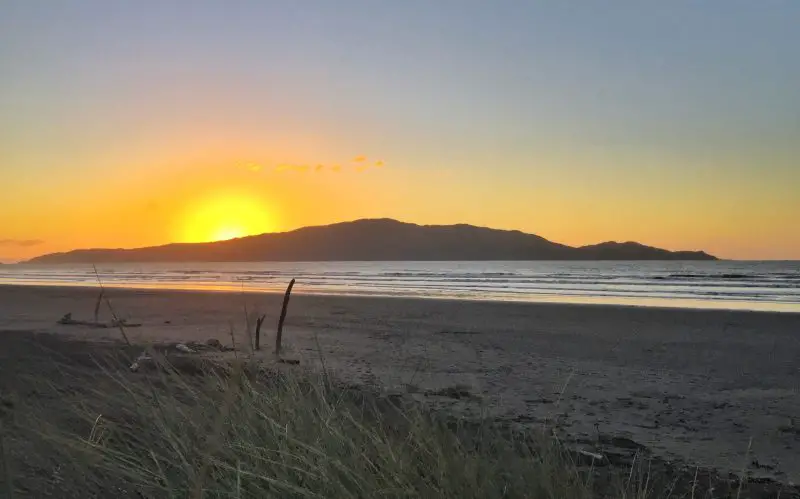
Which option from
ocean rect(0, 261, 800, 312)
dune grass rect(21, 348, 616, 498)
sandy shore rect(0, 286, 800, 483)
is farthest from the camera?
ocean rect(0, 261, 800, 312)

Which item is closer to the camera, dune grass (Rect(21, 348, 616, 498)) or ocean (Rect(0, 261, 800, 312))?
dune grass (Rect(21, 348, 616, 498))

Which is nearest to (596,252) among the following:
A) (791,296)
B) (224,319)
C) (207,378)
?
(791,296)

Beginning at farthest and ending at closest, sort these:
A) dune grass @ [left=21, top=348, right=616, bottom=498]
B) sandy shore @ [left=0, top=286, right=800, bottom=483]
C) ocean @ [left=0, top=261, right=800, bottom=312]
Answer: ocean @ [left=0, top=261, right=800, bottom=312]
sandy shore @ [left=0, top=286, right=800, bottom=483]
dune grass @ [left=21, top=348, right=616, bottom=498]

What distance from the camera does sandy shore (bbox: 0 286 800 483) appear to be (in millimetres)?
7219

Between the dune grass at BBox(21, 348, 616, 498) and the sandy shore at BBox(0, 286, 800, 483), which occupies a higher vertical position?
the dune grass at BBox(21, 348, 616, 498)

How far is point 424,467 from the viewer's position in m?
2.74

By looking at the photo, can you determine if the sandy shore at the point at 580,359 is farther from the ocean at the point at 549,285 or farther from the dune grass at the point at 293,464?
the ocean at the point at 549,285

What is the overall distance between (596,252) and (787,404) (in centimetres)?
18960

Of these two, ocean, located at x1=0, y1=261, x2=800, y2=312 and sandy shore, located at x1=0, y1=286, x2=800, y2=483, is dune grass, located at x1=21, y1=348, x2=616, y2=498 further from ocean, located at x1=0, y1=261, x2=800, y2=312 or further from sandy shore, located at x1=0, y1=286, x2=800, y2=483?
ocean, located at x1=0, y1=261, x2=800, y2=312

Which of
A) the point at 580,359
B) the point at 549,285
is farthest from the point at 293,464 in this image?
the point at 549,285

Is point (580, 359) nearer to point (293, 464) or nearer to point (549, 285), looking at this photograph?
point (293, 464)

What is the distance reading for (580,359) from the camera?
1298 cm

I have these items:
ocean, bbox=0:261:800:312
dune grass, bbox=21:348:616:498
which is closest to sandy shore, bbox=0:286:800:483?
dune grass, bbox=21:348:616:498

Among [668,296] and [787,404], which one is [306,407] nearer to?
[787,404]
